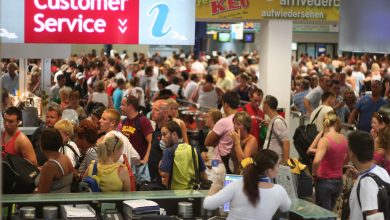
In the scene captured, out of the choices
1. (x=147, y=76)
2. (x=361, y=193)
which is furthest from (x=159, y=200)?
(x=147, y=76)

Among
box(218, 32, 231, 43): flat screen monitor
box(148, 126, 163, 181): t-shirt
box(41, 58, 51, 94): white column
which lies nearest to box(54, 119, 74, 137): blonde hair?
box(148, 126, 163, 181): t-shirt

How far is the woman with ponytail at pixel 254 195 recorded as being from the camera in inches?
218

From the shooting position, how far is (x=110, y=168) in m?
6.97

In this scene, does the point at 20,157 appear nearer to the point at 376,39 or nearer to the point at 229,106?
the point at 229,106

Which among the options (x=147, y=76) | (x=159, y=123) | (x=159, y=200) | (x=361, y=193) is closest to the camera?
(x=361, y=193)

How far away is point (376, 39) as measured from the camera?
9.99 meters

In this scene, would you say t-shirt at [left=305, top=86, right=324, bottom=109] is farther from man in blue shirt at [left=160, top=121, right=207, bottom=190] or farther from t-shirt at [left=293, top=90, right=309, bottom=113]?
man in blue shirt at [left=160, top=121, right=207, bottom=190]

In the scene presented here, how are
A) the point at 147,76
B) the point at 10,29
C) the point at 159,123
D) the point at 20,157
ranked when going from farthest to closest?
1. the point at 147,76
2. the point at 159,123
3. the point at 10,29
4. the point at 20,157

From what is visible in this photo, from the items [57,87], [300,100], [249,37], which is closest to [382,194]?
[300,100]

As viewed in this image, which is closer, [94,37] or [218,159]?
[94,37]

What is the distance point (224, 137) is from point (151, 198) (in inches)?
101

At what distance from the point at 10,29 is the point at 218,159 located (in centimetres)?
284

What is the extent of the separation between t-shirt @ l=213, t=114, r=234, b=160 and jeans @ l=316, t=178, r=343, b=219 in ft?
4.07

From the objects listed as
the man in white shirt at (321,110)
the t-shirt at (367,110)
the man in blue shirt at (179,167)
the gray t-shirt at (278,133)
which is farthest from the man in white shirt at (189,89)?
the man in blue shirt at (179,167)
